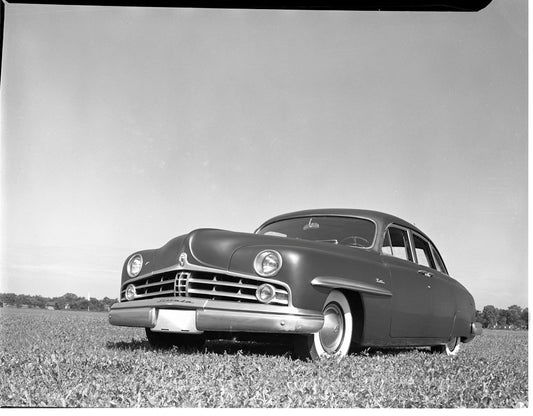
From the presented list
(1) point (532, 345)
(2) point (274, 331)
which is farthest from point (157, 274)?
(1) point (532, 345)

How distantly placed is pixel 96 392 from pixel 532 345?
254 cm

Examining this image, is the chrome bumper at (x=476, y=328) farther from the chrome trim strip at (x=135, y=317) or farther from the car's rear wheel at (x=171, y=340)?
the chrome trim strip at (x=135, y=317)

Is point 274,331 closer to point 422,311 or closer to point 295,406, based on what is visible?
point 295,406

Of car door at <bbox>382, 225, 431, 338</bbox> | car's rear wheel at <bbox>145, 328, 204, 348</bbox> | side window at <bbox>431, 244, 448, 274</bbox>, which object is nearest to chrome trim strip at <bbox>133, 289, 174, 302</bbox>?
car's rear wheel at <bbox>145, 328, 204, 348</bbox>

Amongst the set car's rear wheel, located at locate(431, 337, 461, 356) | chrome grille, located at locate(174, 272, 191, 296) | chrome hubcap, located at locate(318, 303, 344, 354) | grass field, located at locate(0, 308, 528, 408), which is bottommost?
grass field, located at locate(0, 308, 528, 408)

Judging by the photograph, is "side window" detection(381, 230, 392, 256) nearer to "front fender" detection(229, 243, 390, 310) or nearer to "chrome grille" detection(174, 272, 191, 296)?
"front fender" detection(229, 243, 390, 310)

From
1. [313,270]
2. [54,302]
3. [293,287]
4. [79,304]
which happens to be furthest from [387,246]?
[54,302]

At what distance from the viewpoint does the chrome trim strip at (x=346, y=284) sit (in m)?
Answer: 3.33

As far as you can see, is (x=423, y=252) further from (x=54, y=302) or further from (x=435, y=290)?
(x=54, y=302)

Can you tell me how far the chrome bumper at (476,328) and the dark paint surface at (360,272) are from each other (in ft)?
0.87

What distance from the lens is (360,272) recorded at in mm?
3686

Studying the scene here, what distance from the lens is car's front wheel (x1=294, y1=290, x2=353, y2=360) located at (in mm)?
3283

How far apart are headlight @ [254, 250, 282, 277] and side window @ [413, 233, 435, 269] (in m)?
1.68

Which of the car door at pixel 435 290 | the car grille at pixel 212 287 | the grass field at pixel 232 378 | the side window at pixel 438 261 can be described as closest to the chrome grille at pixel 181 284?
the car grille at pixel 212 287
